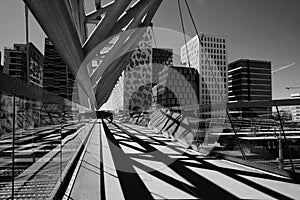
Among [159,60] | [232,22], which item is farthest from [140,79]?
[232,22]

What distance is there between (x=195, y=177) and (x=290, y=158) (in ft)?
3.56

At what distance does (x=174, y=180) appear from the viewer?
244 centimetres

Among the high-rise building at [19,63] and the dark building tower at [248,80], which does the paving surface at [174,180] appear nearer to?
the high-rise building at [19,63]

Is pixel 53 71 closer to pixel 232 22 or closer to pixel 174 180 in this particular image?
pixel 174 180

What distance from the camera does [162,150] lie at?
14.0ft

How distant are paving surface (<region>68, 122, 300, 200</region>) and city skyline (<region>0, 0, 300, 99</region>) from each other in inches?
51.2

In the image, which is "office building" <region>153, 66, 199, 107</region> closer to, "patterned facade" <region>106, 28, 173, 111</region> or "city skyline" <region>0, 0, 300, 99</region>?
"patterned facade" <region>106, 28, 173, 111</region>

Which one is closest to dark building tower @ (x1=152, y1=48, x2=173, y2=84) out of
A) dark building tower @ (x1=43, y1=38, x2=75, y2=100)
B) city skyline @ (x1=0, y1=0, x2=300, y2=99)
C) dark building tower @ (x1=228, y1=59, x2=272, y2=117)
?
city skyline @ (x1=0, y1=0, x2=300, y2=99)

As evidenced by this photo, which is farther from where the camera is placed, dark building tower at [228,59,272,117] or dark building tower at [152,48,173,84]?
dark building tower at [152,48,173,84]

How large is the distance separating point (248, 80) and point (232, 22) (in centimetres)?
3826

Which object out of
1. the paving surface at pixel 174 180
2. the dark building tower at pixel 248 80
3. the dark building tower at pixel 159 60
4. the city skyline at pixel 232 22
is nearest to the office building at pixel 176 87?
the dark building tower at pixel 159 60

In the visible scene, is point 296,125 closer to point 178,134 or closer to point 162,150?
point 162,150

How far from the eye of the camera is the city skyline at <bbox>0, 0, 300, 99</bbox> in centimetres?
217

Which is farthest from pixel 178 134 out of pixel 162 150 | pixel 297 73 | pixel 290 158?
pixel 297 73
